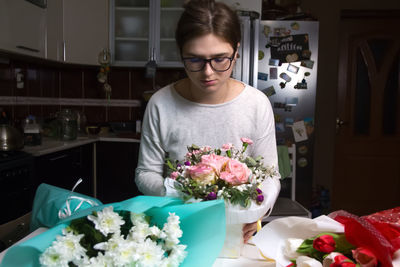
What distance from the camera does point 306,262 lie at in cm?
59

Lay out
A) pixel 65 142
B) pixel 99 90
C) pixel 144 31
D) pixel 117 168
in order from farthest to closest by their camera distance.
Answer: pixel 99 90, pixel 144 31, pixel 117 168, pixel 65 142

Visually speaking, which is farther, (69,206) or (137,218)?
(69,206)

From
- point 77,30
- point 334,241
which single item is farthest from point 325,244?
point 77,30

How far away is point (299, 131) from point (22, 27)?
2220 mm

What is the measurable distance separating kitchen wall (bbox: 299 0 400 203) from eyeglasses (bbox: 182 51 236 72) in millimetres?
3000

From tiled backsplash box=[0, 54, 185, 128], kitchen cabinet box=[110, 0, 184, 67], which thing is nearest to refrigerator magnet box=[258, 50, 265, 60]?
kitchen cabinet box=[110, 0, 184, 67]

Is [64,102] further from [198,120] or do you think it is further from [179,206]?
[179,206]

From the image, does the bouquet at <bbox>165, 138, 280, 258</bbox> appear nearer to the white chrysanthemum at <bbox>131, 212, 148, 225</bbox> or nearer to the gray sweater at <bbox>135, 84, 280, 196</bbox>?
the white chrysanthemum at <bbox>131, 212, 148, 225</bbox>

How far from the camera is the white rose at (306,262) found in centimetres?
58

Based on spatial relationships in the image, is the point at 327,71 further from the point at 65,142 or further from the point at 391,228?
the point at 391,228

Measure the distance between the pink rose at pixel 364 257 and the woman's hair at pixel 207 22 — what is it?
70cm

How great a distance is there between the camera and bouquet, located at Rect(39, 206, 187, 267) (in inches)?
20.6

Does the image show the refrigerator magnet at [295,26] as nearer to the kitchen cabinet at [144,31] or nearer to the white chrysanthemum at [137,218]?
the kitchen cabinet at [144,31]

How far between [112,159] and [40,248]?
2775mm
